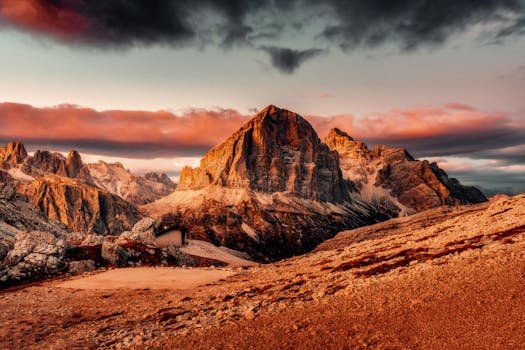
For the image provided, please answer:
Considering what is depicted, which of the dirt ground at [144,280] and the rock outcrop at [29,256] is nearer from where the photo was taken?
the dirt ground at [144,280]

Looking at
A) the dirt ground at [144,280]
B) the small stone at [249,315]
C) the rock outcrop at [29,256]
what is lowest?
the dirt ground at [144,280]

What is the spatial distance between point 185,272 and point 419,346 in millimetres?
57842

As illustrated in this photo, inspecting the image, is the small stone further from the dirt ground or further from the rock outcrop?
the rock outcrop

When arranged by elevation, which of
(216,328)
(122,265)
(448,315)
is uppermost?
(448,315)

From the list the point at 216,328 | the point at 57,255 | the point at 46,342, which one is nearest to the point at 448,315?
the point at 216,328

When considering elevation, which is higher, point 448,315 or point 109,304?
point 448,315

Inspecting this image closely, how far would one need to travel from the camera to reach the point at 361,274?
115 feet

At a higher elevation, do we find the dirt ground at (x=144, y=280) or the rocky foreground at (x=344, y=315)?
the rocky foreground at (x=344, y=315)

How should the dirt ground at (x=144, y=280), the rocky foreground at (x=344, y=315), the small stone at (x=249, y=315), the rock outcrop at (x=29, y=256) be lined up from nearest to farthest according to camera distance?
the rocky foreground at (x=344, y=315) < the small stone at (x=249, y=315) < the dirt ground at (x=144, y=280) < the rock outcrop at (x=29, y=256)

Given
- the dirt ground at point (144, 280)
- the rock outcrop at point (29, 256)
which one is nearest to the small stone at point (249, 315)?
the dirt ground at point (144, 280)

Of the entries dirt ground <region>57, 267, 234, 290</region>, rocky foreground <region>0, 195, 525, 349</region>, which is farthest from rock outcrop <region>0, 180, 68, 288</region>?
rocky foreground <region>0, 195, 525, 349</region>

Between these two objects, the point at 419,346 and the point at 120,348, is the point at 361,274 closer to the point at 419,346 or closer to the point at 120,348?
the point at 419,346

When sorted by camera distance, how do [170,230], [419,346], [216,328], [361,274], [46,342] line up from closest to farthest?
1. [419,346]
2. [216,328]
3. [46,342]
4. [361,274]
5. [170,230]

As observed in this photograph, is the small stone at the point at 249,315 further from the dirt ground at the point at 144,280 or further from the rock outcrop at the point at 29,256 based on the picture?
the rock outcrop at the point at 29,256
